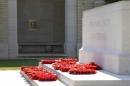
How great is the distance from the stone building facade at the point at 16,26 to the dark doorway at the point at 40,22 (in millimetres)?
4338

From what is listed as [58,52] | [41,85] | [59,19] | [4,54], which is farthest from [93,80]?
[59,19]

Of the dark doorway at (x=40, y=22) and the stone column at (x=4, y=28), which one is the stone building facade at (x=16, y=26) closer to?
the stone column at (x=4, y=28)

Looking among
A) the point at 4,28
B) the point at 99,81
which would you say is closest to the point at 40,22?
the point at 4,28

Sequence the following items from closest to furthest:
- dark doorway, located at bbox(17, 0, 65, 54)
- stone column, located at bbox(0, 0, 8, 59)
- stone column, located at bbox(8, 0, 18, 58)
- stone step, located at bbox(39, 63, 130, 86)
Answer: stone step, located at bbox(39, 63, 130, 86) < stone column, located at bbox(0, 0, 8, 59) < stone column, located at bbox(8, 0, 18, 58) < dark doorway, located at bbox(17, 0, 65, 54)

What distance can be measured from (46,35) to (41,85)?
87.6ft

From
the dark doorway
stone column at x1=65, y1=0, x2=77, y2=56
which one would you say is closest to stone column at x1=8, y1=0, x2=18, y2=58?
stone column at x1=65, y1=0, x2=77, y2=56

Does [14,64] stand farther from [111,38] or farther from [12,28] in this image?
[111,38]

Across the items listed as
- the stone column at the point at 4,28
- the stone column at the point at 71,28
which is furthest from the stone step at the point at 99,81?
the stone column at the point at 71,28

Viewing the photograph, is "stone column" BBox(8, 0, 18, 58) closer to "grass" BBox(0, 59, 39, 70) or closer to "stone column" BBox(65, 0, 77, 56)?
"stone column" BBox(65, 0, 77, 56)

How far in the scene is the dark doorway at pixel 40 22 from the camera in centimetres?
3922

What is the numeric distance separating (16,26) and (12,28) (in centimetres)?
35

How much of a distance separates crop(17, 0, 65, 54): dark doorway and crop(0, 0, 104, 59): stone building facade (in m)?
4.34

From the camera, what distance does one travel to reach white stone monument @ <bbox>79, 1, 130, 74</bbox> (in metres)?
13.6

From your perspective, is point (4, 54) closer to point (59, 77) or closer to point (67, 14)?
point (67, 14)
